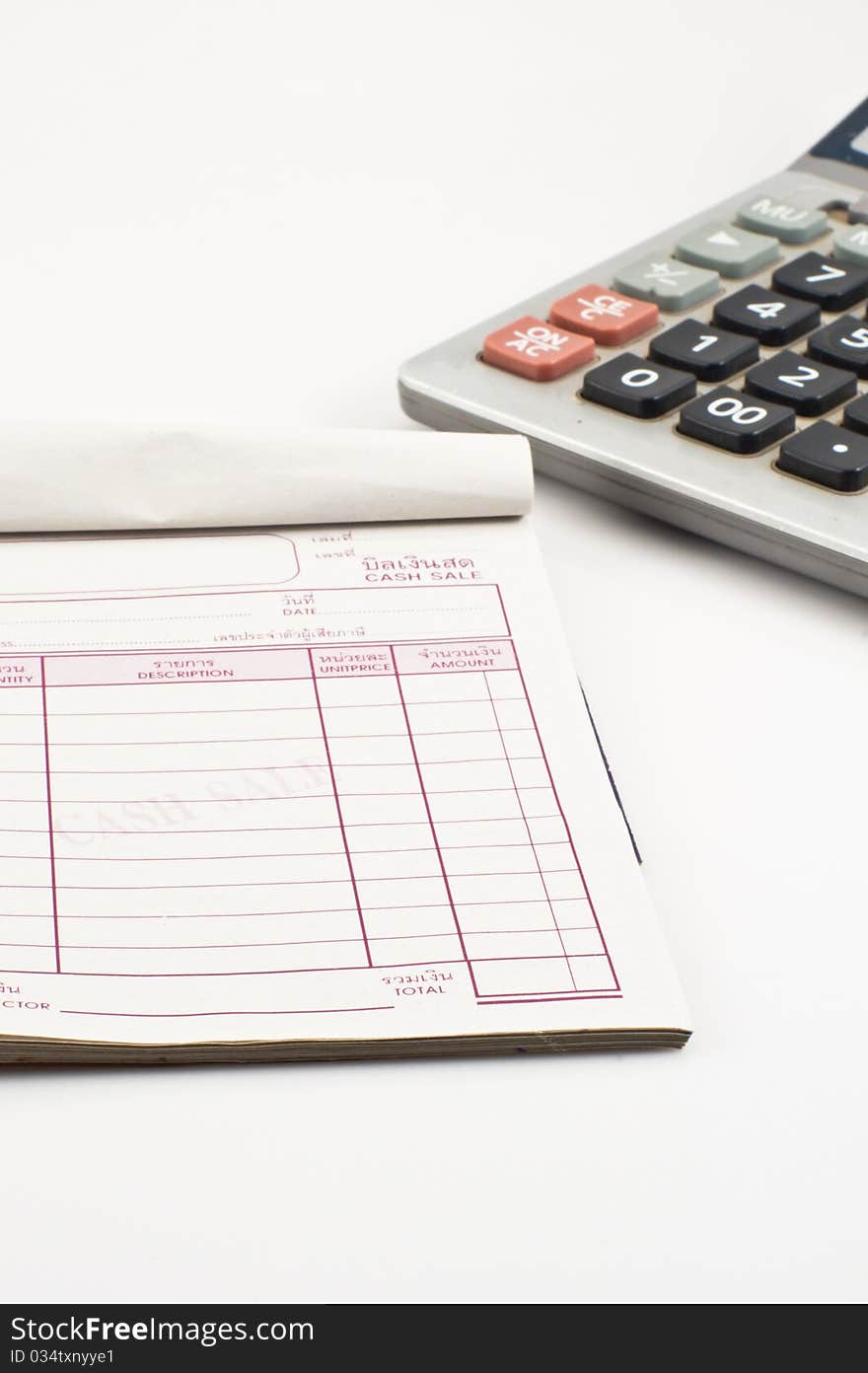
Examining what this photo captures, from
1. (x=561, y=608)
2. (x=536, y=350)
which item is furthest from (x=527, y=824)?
(x=536, y=350)

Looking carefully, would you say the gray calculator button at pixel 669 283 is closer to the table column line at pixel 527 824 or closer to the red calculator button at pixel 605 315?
the red calculator button at pixel 605 315

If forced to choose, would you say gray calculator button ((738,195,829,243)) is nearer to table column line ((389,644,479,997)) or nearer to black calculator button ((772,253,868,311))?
black calculator button ((772,253,868,311))

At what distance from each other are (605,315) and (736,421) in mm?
91

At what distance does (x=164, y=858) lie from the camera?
1.18 ft

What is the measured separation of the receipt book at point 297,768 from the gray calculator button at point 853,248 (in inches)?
8.0

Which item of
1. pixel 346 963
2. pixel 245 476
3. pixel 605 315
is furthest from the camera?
pixel 605 315

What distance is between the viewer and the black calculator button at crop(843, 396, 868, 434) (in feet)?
1.66

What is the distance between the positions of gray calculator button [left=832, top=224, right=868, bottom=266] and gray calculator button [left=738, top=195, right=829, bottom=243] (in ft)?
0.04

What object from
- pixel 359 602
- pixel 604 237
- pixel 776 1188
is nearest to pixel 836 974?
pixel 776 1188

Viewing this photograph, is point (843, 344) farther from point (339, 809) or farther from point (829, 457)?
point (339, 809)

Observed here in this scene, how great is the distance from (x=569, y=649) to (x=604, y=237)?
354 millimetres

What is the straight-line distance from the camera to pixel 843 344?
21.6 inches

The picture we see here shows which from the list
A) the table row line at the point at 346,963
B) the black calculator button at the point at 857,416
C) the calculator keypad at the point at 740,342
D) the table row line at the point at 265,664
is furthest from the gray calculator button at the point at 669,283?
the table row line at the point at 346,963
